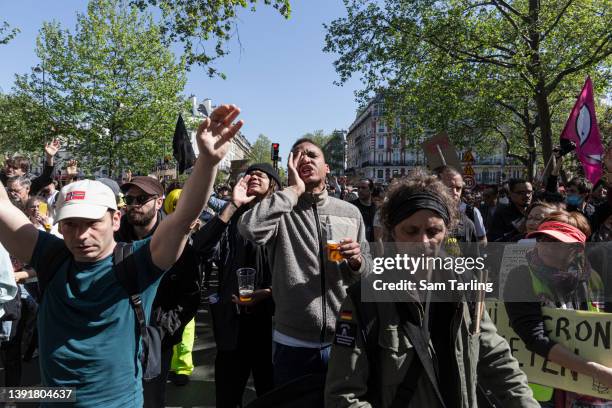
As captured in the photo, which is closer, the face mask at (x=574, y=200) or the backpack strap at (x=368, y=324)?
the backpack strap at (x=368, y=324)

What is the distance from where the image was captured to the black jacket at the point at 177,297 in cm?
278

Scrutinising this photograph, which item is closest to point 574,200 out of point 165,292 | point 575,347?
point 575,347

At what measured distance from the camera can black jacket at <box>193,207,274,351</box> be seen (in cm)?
316

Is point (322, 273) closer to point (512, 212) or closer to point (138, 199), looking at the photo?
point (138, 199)

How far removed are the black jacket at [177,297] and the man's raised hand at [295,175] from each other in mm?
847

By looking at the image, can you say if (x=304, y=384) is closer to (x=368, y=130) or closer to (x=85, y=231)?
(x=85, y=231)

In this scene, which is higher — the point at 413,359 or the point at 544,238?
the point at 544,238

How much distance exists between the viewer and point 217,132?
1.79m

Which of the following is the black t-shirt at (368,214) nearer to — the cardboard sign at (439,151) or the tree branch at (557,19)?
the cardboard sign at (439,151)

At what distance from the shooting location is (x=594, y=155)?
6.67 meters

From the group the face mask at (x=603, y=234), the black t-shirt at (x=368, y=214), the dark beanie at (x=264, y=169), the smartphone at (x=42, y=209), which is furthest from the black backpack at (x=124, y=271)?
the black t-shirt at (x=368, y=214)

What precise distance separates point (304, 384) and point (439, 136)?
4310 mm

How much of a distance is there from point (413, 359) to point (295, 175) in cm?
142

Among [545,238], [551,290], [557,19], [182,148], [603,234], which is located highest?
[557,19]
